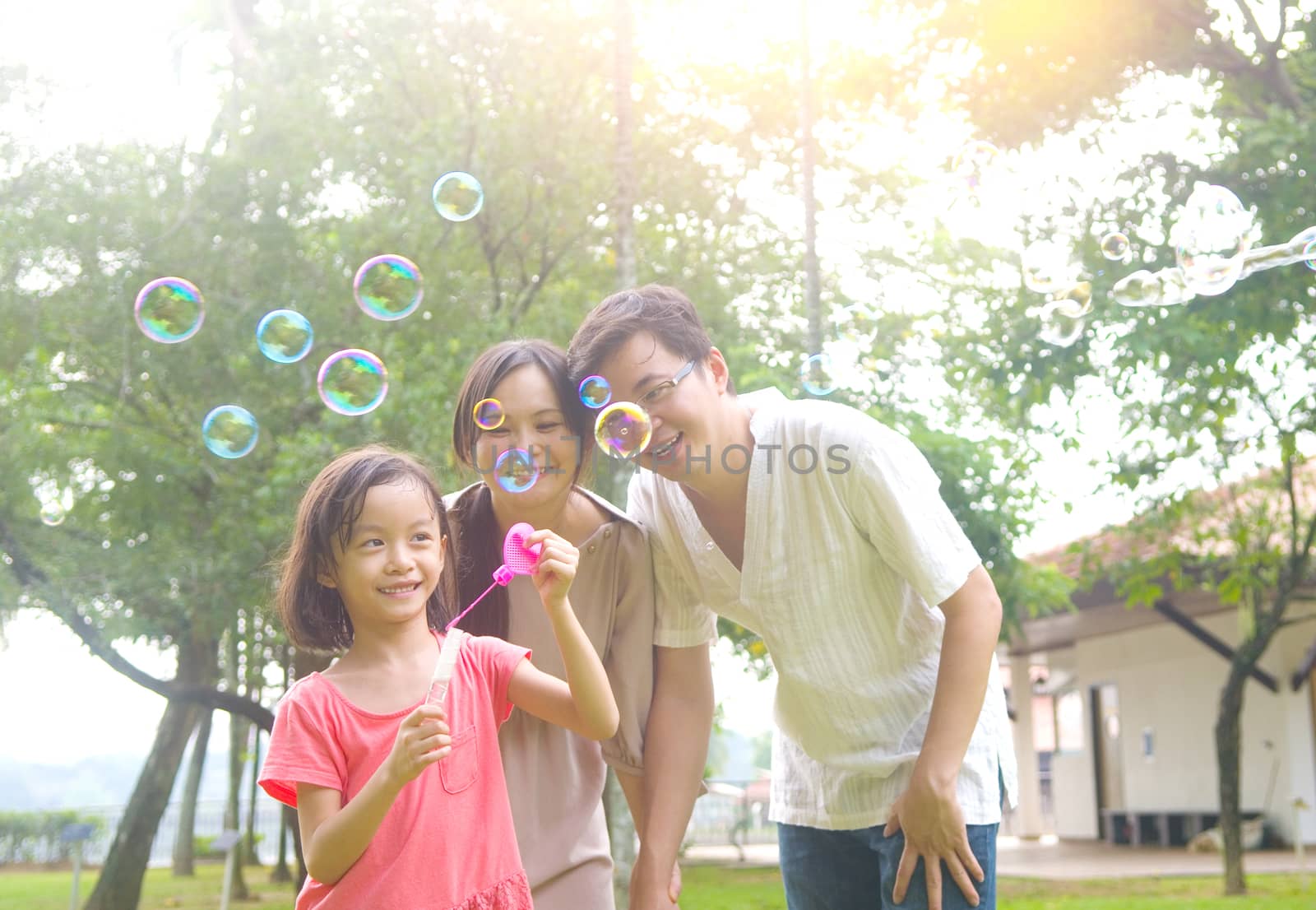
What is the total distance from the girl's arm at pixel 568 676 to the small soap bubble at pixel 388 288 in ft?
7.16

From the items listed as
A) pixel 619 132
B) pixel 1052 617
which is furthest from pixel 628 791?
pixel 1052 617

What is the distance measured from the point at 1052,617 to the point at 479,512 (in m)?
14.9

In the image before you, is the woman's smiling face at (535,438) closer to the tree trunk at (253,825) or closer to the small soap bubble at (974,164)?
the small soap bubble at (974,164)

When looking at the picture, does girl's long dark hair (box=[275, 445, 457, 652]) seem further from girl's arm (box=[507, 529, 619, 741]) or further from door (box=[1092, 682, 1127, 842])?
door (box=[1092, 682, 1127, 842])

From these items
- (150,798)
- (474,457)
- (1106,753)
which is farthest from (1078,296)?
(1106,753)

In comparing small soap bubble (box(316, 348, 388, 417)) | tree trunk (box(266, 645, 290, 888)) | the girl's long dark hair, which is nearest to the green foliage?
tree trunk (box(266, 645, 290, 888))

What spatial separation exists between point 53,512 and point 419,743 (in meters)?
8.56

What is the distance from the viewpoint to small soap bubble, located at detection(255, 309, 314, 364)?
4023 mm

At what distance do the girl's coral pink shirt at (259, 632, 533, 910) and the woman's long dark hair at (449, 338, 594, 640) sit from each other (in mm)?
229

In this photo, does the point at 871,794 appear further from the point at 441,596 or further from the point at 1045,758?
the point at 1045,758

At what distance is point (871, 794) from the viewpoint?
2.07m

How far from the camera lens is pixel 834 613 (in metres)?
2.06

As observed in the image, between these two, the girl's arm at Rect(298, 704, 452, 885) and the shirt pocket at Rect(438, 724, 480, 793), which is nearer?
the girl's arm at Rect(298, 704, 452, 885)

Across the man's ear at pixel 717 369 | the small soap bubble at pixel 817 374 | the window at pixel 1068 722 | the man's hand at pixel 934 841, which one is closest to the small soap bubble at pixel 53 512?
the small soap bubble at pixel 817 374
